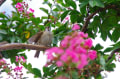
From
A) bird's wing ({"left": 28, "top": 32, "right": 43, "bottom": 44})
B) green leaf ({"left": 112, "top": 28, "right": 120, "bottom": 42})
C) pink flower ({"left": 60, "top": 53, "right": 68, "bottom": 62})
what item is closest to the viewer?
pink flower ({"left": 60, "top": 53, "right": 68, "bottom": 62})

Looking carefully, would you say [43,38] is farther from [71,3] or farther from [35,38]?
[71,3]

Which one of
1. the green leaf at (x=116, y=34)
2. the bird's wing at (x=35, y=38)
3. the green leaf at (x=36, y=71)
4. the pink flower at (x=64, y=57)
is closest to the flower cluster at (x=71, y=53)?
the pink flower at (x=64, y=57)

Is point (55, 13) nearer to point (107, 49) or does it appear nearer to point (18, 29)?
point (18, 29)

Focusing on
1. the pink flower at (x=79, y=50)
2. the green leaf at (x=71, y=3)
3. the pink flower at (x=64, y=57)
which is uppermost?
the green leaf at (x=71, y=3)

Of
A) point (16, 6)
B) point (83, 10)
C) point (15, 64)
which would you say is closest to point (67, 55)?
point (83, 10)

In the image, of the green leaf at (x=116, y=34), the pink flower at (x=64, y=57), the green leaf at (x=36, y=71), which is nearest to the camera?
the pink flower at (x=64, y=57)

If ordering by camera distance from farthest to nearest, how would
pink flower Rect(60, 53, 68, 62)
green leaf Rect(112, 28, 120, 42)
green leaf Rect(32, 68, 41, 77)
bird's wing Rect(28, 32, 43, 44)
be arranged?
green leaf Rect(112, 28, 120, 42) < bird's wing Rect(28, 32, 43, 44) < green leaf Rect(32, 68, 41, 77) < pink flower Rect(60, 53, 68, 62)

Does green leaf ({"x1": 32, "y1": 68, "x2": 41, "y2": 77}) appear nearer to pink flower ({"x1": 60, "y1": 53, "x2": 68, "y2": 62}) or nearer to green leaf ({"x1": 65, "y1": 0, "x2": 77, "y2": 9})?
green leaf ({"x1": 65, "y1": 0, "x2": 77, "y2": 9})

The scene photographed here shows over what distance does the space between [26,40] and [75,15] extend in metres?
0.67

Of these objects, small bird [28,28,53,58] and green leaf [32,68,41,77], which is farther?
small bird [28,28,53,58]

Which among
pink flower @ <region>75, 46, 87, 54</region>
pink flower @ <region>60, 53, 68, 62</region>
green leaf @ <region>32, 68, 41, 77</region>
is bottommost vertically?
pink flower @ <region>60, 53, 68, 62</region>

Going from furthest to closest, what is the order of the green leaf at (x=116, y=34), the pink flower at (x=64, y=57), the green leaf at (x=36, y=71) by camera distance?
the green leaf at (x=116, y=34)
the green leaf at (x=36, y=71)
the pink flower at (x=64, y=57)

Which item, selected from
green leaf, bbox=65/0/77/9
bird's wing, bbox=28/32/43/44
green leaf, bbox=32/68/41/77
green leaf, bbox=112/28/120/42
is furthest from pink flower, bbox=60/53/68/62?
green leaf, bbox=112/28/120/42

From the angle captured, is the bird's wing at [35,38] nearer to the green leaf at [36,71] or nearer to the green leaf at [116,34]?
the green leaf at [36,71]
